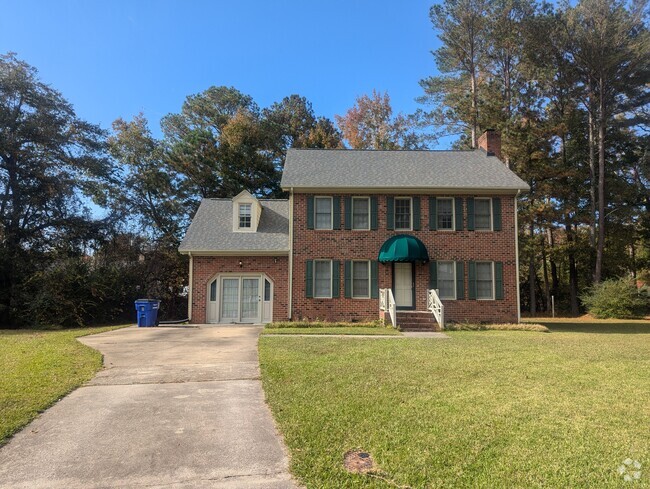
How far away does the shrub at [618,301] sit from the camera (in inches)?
882

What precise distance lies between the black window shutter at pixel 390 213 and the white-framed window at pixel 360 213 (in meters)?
0.74

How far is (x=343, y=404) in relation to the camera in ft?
16.9

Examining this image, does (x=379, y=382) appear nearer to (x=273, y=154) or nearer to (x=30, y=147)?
(x=30, y=147)

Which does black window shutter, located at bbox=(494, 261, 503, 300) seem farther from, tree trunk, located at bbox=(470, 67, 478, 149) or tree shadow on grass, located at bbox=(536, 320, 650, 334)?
tree trunk, located at bbox=(470, 67, 478, 149)

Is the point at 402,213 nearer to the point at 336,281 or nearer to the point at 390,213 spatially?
the point at 390,213

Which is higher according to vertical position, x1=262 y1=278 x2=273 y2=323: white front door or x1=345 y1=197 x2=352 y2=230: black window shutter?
x1=345 y1=197 x2=352 y2=230: black window shutter

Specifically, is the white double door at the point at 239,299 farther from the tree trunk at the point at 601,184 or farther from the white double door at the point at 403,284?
the tree trunk at the point at 601,184

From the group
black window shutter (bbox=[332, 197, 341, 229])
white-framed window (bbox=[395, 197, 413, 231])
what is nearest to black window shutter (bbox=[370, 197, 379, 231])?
white-framed window (bbox=[395, 197, 413, 231])

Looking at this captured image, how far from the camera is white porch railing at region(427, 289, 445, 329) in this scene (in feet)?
48.5

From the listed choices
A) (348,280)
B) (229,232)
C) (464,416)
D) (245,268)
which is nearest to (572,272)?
(348,280)

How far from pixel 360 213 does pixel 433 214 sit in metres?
2.82

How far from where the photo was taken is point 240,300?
17.3 metres

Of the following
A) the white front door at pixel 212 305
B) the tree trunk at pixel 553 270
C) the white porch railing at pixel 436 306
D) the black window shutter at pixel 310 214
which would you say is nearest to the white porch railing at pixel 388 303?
the white porch railing at pixel 436 306

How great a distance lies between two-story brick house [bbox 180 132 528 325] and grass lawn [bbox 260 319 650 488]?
7.77 meters
